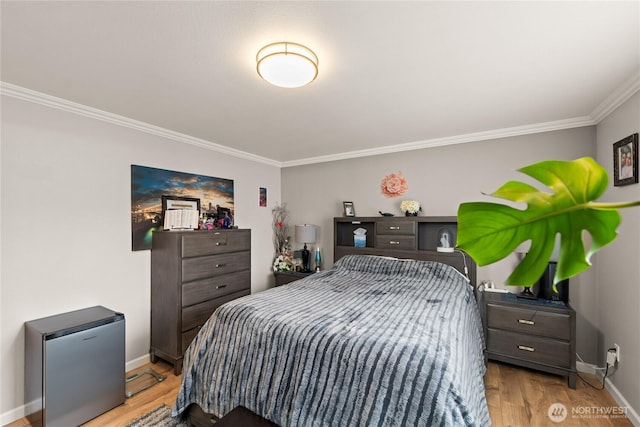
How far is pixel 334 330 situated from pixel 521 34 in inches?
72.8

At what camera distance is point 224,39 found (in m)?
1.52

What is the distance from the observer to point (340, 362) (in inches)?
57.6

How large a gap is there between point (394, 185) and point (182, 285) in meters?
2.66

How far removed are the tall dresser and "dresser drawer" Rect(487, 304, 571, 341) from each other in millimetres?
2742

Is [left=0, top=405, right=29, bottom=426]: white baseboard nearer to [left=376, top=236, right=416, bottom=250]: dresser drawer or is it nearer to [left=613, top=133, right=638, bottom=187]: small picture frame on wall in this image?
[left=376, top=236, right=416, bottom=250]: dresser drawer

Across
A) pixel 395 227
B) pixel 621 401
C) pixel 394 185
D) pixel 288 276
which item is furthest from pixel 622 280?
pixel 288 276

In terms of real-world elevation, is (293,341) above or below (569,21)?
below

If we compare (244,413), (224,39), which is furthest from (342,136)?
(244,413)

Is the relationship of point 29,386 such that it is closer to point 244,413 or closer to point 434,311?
point 244,413

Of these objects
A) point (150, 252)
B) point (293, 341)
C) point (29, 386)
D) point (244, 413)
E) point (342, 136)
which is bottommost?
point (29, 386)

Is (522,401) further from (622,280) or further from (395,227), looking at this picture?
(395,227)

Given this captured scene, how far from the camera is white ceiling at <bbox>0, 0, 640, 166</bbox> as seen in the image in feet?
4.40

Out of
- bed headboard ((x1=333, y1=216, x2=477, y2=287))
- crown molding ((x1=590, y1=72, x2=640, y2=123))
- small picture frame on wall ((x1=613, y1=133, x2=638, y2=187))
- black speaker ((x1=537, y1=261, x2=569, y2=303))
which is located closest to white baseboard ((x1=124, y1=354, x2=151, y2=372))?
bed headboard ((x1=333, y1=216, x2=477, y2=287))

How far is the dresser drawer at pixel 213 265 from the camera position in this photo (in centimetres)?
279
